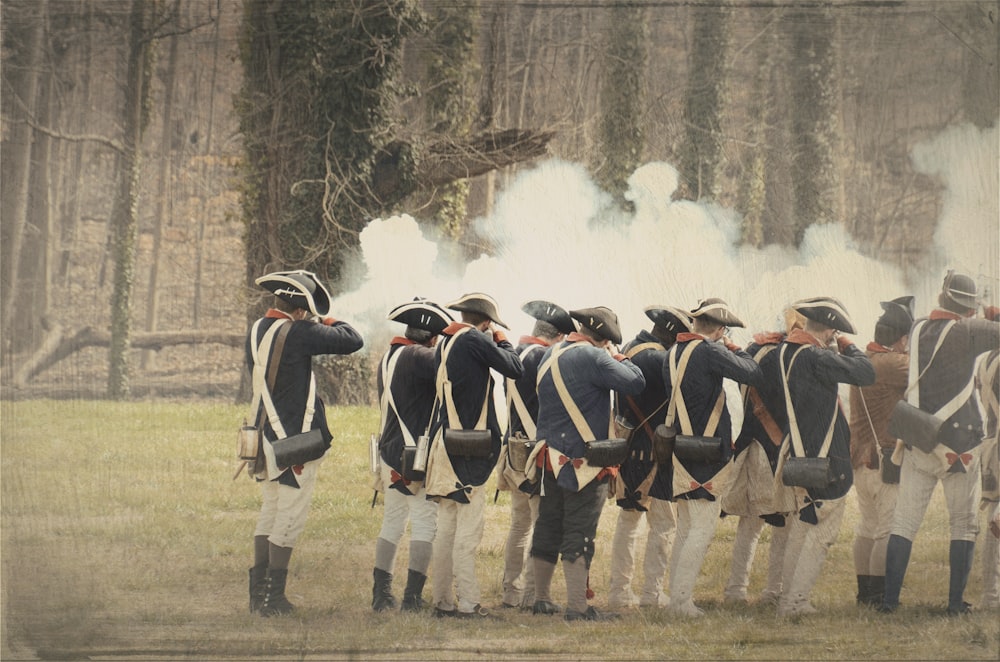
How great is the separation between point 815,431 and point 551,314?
7.19 ft

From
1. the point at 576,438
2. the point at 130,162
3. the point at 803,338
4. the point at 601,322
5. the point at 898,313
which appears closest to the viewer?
the point at 576,438

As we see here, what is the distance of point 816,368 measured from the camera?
971cm

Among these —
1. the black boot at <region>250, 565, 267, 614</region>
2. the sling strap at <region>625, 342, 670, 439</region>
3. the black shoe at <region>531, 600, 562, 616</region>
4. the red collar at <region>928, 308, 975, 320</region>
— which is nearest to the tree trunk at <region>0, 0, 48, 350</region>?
the black boot at <region>250, 565, 267, 614</region>

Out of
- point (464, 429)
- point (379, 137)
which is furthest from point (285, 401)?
point (379, 137)

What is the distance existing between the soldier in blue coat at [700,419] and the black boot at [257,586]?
313 cm

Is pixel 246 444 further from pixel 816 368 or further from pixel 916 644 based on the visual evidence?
pixel 916 644

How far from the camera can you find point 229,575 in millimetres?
10078

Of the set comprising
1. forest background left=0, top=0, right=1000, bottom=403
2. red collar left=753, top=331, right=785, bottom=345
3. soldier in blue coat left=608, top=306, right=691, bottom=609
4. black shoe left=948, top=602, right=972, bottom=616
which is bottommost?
black shoe left=948, top=602, right=972, bottom=616

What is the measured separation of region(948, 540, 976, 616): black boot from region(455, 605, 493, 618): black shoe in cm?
356

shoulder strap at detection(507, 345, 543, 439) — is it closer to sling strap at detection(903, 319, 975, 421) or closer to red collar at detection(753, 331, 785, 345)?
red collar at detection(753, 331, 785, 345)

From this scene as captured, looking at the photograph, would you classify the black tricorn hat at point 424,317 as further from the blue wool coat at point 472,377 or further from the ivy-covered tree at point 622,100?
the ivy-covered tree at point 622,100

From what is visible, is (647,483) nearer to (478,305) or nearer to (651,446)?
(651,446)

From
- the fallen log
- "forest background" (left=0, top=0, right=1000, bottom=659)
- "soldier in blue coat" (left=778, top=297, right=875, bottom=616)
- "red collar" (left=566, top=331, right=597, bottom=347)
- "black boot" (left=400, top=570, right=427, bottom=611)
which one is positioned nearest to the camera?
"red collar" (left=566, top=331, right=597, bottom=347)

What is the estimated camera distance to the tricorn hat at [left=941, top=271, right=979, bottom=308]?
396 inches
